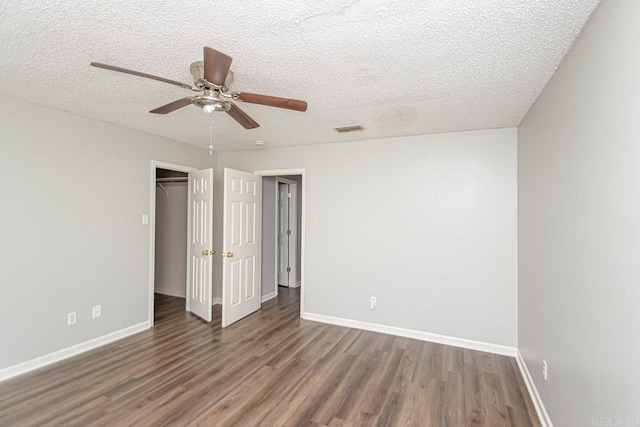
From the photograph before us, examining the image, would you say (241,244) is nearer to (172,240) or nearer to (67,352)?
(172,240)

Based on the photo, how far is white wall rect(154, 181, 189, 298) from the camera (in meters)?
5.18

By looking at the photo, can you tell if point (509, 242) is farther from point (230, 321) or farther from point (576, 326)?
point (230, 321)

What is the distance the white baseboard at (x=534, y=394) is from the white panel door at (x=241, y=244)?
3202 mm

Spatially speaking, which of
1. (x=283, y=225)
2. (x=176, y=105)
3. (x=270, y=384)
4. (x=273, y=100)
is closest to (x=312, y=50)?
(x=273, y=100)

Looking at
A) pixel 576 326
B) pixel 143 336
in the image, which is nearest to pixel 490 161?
pixel 576 326

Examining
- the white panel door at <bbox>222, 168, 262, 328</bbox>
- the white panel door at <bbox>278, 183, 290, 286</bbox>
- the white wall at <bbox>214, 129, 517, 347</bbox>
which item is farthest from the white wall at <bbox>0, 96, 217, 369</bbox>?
the white panel door at <bbox>278, 183, 290, 286</bbox>

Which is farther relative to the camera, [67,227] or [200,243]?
[200,243]

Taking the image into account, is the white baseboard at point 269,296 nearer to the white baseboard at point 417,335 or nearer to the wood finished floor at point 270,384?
the white baseboard at point 417,335

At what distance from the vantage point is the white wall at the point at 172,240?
518cm

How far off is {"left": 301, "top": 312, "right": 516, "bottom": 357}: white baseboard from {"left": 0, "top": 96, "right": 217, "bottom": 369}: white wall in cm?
231

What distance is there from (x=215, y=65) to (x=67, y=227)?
100 inches

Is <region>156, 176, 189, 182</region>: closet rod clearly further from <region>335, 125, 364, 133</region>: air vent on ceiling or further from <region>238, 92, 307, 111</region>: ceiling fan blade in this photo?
<region>238, 92, 307, 111</region>: ceiling fan blade

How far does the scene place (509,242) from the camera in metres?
3.17

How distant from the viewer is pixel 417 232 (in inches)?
141
